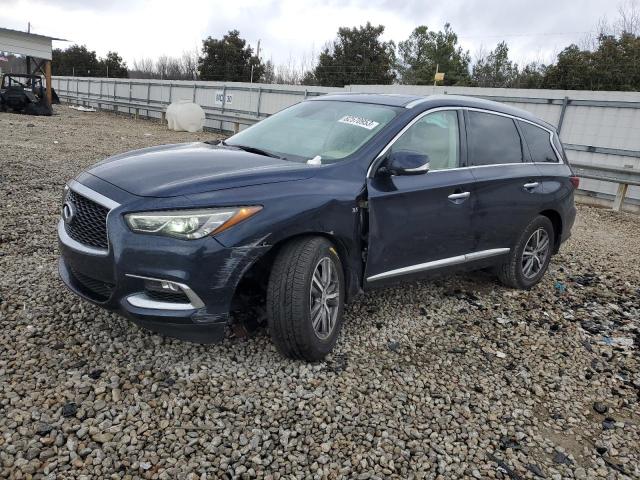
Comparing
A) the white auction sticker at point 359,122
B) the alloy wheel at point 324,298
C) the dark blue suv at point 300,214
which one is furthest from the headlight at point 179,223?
the white auction sticker at point 359,122

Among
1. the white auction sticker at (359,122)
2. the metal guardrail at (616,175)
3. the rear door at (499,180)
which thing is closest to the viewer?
the white auction sticker at (359,122)

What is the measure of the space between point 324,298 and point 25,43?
89.6 feet

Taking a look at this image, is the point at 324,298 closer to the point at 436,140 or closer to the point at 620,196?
the point at 436,140

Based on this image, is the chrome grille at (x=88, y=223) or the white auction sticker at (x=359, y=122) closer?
the chrome grille at (x=88, y=223)

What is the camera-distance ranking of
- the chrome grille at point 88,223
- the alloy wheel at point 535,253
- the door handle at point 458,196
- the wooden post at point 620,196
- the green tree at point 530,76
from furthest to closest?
the green tree at point 530,76, the wooden post at point 620,196, the alloy wheel at point 535,253, the door handle at point 458,196, the chrome grille at point 88,223

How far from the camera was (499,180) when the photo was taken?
437 centimetres

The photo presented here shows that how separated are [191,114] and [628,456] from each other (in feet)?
67.1

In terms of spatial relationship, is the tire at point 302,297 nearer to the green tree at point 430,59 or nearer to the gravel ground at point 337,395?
the gravel ground at point 337,395

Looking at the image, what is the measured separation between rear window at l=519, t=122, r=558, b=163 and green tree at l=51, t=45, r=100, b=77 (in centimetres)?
5788

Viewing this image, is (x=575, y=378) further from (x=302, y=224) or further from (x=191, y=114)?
(x=191, y=114)

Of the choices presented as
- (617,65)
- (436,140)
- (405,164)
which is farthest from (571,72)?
(405,164)

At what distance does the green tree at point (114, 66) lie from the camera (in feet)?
175

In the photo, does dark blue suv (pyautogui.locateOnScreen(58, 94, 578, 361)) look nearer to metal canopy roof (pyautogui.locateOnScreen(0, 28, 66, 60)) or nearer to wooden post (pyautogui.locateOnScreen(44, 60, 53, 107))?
wooden post (pyautogui.locateOnScreen(44, 60, 53, 107))

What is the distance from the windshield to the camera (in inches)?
143
